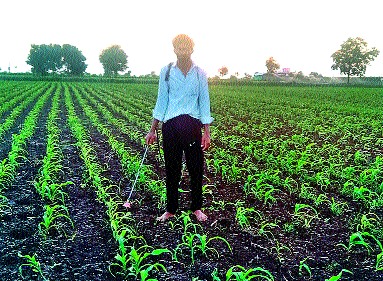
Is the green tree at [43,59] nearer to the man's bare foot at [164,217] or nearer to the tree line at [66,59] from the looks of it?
the tree line at [66,59]

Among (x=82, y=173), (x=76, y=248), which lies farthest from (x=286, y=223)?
(x=82, y=173)

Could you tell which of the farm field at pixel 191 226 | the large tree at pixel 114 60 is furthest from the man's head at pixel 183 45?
the large tree at pixel 114 60

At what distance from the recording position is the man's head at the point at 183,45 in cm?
407

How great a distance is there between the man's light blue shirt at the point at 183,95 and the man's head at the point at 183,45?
16 centimetres

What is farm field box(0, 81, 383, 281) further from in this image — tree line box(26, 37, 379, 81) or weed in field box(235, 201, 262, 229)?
tree line box(26, 37, 379, 81)

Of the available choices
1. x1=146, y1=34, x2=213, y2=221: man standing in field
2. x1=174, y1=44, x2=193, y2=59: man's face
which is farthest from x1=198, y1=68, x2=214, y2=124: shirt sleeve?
x1=174, y1=44, x2=193, y2=59: man's face

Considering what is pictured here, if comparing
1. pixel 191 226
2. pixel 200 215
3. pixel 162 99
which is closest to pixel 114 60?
pixel 162 99

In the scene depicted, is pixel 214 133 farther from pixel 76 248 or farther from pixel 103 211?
pixel 76 248

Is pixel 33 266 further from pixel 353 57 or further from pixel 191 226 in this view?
pixel 353 57

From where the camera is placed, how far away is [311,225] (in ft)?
14.8

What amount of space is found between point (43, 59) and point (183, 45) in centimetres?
10101

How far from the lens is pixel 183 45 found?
4.08m

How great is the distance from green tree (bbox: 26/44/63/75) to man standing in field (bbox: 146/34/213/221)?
10013 cm

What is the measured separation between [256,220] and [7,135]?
26.5ft
